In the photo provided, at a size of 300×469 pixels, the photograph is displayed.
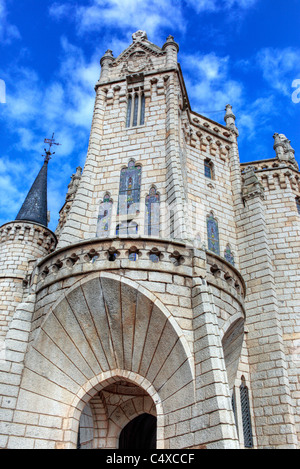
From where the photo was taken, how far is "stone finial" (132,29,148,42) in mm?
16547

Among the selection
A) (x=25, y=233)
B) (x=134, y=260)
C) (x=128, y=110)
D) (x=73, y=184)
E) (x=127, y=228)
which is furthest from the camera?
(x=73, y=184)

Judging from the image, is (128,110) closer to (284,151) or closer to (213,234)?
(213,234)

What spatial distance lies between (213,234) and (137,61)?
7395 mm

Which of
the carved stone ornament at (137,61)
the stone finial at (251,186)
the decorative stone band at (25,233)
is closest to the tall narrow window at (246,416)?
the stone finial at (251,186)

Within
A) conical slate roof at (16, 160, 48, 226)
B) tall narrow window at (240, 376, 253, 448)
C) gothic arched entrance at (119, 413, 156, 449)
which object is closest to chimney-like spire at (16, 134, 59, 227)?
conical slate roof at (16, 160, 48, 226)

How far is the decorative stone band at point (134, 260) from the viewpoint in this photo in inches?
322

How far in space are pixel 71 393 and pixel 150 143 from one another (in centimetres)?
806

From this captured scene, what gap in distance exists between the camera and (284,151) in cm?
1825

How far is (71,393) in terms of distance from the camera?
7938 mm

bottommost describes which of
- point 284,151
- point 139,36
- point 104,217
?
point 104,217

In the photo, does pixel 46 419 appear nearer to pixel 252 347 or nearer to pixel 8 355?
pixel 8 355

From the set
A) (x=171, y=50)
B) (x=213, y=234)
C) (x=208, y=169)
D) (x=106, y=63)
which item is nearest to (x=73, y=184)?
(x=106, y=63)

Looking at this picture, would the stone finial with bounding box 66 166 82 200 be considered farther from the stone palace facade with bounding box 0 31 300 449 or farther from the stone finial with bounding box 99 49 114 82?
the stone finial with bounding box 99 49 114 82

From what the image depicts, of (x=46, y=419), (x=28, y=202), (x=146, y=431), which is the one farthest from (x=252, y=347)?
(x=28, y=202)
